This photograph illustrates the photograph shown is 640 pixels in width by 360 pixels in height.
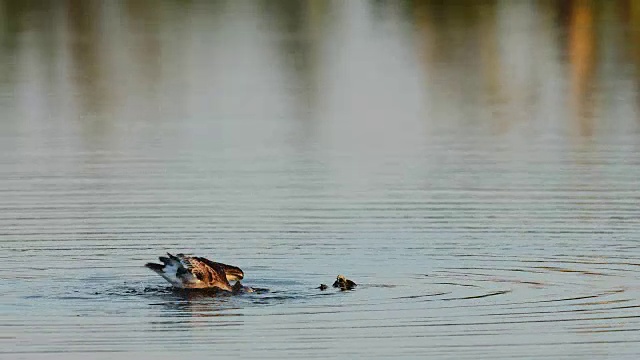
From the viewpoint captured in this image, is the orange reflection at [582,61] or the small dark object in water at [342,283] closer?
the small dark object in water at [342,283]

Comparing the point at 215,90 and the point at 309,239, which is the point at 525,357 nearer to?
the point at 309,239

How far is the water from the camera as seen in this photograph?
1499 cm

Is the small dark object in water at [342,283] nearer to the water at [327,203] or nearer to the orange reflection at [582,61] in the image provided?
the water at [327,203]

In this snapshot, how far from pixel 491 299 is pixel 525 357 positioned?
2107mm

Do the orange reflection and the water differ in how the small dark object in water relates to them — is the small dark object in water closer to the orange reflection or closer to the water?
the water

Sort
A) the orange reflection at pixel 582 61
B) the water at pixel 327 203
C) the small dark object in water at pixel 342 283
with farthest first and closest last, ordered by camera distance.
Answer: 1. the orange reflection at pixel 582 61
2. the small dark object in water at pixel 342 283
3. the water at pixel 327 203

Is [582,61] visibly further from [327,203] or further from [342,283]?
[342,283]

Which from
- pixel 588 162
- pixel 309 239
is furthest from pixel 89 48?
pixel 309 239

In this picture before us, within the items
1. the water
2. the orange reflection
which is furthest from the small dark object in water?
the orange reflection

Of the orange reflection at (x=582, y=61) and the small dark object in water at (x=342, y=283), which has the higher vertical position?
the orange reflection at (x=582, y=61)

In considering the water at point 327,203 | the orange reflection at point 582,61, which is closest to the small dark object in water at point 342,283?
the water at point 327,203

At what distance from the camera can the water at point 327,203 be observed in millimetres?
14992

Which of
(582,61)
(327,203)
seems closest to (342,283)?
(327,203)

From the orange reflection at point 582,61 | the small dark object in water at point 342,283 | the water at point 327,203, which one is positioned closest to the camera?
the water at point 327,203
